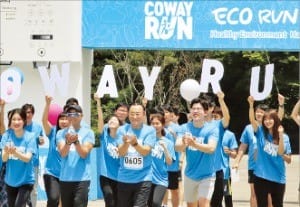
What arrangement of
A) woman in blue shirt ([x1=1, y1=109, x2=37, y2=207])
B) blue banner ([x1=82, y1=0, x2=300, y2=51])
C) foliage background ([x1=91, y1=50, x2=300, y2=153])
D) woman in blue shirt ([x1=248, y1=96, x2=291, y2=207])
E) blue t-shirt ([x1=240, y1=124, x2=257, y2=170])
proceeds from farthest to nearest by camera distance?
1. foliage background ([x1=91, y1=50, x2=300, y2=153])
2. blue banner ([x1=82, y1=0, x2=300, y2=51])
3. blue t-shirt ([x1=240, y1=124, x2=257, y2=170])
4. woman in blue shirt ([x1=248, y1=96, x2=291, y2=207])
5. woman in blue shirt ([x1=1, y1=109, x2=37, y2=207])

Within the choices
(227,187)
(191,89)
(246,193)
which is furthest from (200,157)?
(246,193)

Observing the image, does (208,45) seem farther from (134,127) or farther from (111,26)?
(134,127)

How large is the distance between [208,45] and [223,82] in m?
24.1

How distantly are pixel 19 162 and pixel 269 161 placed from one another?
340 centimetres

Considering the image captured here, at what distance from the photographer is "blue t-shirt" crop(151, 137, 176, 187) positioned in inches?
411

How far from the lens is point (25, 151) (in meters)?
9.37

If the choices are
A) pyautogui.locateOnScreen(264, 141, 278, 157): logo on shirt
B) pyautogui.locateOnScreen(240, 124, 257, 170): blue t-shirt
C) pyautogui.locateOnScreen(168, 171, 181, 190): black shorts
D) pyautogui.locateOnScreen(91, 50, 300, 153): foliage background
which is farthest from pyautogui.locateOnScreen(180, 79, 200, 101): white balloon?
pyautogui.locateOnScreen(91, 50, 300, 153): foliage background

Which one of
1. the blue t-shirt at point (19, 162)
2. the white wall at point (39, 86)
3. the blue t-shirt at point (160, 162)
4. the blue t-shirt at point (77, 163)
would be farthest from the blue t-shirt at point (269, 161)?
the white wall at point (39, 86)

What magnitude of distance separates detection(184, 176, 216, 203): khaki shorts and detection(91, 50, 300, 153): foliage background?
76.1ft

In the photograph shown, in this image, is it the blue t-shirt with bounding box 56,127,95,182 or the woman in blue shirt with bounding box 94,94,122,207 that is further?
the woman in blue shirt with bounding box 94,94,122,207

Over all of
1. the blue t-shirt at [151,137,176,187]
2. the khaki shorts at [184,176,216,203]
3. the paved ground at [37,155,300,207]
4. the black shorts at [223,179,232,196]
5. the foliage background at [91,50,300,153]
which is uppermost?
the foliage background at [91,50,300,153]

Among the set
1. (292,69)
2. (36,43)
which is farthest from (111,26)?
(292,69)

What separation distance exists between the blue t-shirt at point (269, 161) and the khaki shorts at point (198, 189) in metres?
0.87

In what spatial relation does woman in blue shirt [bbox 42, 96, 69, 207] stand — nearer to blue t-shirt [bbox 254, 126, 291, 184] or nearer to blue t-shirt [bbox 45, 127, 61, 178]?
blue t-shirt [bbox 45, 127, 61, 178]
